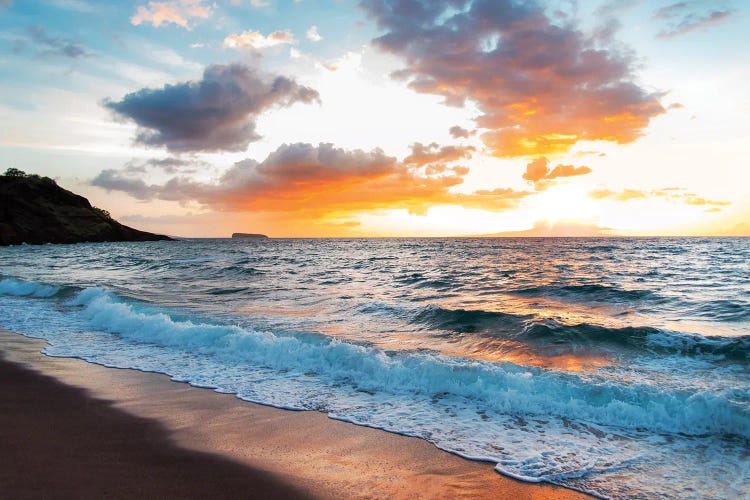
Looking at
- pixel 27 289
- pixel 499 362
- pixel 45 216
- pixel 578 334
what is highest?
pixel 45 216

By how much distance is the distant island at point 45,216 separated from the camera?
9325cm

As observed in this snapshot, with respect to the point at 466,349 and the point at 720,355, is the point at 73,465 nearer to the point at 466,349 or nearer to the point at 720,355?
the point at 466,349

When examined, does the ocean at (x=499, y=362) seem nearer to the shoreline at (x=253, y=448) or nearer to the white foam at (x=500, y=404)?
the white foam at (x=500, y=404)

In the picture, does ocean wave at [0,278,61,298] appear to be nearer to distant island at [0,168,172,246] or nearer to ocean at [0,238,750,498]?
ocean at [0,238,750,498]

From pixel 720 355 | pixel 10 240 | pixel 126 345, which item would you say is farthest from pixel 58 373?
pixel 10 240

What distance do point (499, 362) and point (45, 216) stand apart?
122 metres

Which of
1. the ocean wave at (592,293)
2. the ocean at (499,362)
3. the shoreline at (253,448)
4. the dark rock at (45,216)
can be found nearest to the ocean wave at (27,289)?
the ocean at (499,362)

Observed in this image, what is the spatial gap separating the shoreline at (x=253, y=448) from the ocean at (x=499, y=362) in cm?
40

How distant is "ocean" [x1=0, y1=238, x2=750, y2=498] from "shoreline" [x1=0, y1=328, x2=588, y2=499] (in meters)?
0.40

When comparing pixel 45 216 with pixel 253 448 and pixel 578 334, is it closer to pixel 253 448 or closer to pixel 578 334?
pixel 578 334

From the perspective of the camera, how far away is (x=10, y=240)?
292 feet

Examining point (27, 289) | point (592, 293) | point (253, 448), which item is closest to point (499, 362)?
point (253, 448)

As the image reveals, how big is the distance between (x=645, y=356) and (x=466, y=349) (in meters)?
4.02

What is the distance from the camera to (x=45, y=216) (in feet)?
335
